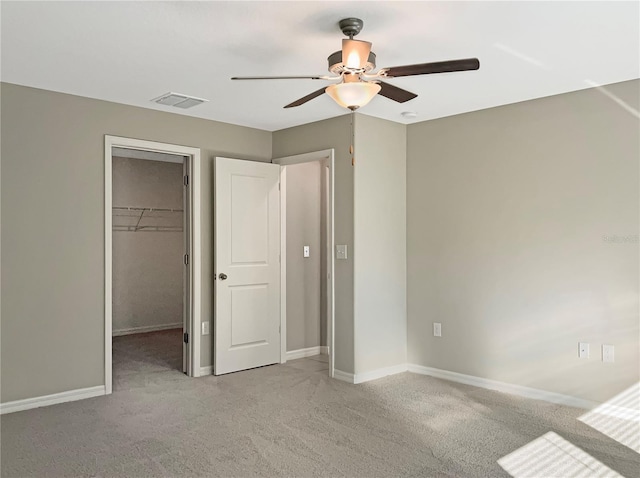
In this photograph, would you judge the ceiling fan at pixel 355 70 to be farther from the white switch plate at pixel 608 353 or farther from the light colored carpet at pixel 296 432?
the white switch plate at pixel 608 353

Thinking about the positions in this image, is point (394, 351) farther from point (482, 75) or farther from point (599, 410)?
point (482, 75)

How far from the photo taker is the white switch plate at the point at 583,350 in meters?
3.99

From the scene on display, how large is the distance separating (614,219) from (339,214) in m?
Answer: 2.21

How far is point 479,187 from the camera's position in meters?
4.66

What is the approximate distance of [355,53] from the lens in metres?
2.65

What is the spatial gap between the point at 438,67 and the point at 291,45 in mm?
985

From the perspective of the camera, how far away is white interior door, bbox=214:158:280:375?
4988 mm

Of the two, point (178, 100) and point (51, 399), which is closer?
point (51, 399)

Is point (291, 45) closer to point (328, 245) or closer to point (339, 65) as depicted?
point (339, 65)

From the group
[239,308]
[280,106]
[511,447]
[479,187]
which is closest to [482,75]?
[479,187]

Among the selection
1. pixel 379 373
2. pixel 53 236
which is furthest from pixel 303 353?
pixel 53 236

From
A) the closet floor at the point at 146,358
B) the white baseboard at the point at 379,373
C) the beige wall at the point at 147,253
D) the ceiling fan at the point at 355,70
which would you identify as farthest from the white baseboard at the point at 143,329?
the ceiling fan at the point at 355,70

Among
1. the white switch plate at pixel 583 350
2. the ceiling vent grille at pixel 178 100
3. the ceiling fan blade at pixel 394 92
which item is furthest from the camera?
the ceiling vent grille at pixel 178 100

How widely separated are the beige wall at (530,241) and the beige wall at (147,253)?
13.0 feet
